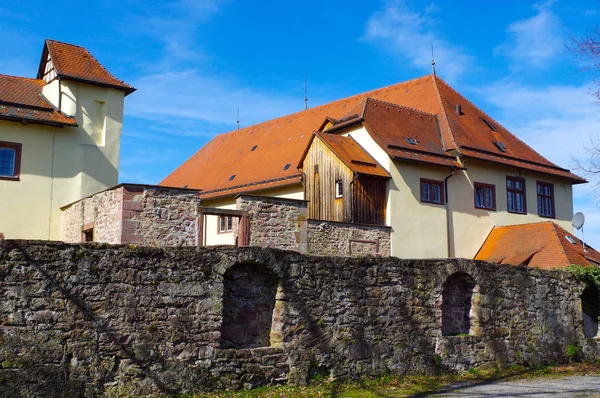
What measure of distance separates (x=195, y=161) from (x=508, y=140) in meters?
17.9

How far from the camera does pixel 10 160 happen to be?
→ 827 inches

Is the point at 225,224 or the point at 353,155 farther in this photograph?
the point at 225,224

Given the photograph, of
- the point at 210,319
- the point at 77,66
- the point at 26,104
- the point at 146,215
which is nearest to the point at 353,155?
the point at 146,215

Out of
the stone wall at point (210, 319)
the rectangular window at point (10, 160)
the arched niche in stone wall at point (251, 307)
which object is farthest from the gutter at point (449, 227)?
the arched niche in stone wall at point (251, 307)

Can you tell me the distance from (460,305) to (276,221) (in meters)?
8.31

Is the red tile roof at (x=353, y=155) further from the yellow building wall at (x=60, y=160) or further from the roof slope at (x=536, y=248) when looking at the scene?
the yellow building wall at (x=60, y=160)

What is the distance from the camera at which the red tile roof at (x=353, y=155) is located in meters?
24.0

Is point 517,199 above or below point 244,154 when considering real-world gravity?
below

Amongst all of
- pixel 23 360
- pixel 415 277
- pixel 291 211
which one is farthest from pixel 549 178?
pixel 23 360

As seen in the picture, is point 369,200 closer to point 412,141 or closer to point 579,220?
point 412,141

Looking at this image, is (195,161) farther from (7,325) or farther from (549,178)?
(7,325)

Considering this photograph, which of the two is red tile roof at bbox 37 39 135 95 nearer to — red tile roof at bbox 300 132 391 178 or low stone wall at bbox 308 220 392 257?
red tile roof at bbox 300 132 391 178

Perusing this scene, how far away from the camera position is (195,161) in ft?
128

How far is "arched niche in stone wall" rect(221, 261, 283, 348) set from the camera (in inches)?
424
